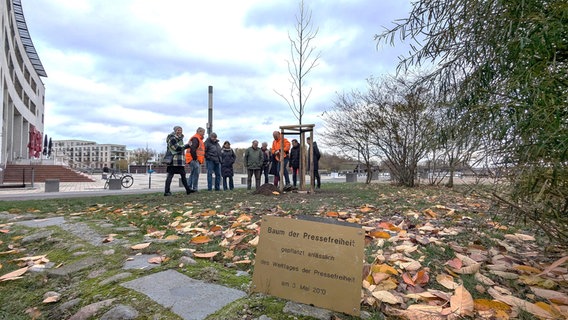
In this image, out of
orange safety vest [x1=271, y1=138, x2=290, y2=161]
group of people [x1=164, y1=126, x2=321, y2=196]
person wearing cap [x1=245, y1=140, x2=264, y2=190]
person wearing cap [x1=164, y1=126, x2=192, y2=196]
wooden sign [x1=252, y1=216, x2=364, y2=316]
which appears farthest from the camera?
person wearing cap [x1=245, y1=140, x2=264, y2=190]

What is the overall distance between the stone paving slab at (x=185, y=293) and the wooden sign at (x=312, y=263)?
0.83 feet

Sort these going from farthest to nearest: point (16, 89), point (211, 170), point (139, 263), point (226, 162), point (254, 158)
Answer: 1. point (16, 89)
2. point (226, 162)
3. point (211, 170)
4. point (254, 158)
5. point (139, 263)

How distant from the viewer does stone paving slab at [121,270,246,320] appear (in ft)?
6.72

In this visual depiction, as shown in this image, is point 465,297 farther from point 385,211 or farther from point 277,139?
point 277,139

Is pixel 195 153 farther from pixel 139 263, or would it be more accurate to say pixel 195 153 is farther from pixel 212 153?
pixel 139 263

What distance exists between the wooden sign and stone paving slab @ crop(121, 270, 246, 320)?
25 cm

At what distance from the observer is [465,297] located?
2113mm

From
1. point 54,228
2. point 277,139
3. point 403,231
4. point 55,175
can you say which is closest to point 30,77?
point 55,175

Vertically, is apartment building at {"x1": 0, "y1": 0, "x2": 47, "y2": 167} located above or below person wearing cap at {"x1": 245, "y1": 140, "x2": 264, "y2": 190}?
above

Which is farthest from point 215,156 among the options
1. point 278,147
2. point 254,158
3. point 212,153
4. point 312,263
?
point 312,263

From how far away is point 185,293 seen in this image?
2.26 metres

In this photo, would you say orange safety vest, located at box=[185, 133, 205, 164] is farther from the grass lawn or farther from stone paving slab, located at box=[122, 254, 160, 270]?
stone paving slab, located at box=[122, 254, 160, 270]

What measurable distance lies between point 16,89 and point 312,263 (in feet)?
159

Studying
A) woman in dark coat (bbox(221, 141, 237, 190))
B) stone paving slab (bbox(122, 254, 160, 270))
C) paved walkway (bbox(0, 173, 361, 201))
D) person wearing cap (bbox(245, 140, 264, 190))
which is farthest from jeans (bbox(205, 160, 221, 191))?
stone paving slab (bbox(122, 254, 160, 270))
